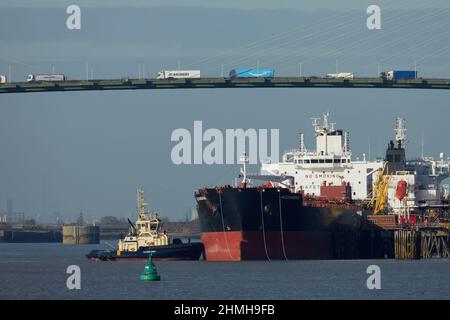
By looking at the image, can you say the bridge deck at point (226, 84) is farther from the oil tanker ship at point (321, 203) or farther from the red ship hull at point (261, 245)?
the red ship hull at point (261, 245)

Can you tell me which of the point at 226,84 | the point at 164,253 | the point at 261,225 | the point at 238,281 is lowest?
the point at 164,253

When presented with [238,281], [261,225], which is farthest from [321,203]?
[238,281]

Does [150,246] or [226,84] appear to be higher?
[226,84]

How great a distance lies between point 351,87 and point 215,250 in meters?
25.6

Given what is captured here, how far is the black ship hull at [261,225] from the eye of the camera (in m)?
58.0

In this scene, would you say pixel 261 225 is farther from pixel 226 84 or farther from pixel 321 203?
pixel 226 84

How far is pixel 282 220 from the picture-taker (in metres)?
58.8

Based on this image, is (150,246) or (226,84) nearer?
(150,246)

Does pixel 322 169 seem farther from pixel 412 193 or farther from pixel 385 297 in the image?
pixel 385 297

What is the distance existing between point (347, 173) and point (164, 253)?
46.7 ft

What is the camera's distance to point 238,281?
44375 millimetres

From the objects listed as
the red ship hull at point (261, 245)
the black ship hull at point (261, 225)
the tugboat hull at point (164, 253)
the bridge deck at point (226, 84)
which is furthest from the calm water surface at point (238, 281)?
the bridge deck at point (226, 84)

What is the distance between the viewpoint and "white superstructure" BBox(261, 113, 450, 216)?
231 feet

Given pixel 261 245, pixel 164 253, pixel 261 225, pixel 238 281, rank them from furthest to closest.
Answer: pixel 164 253
pixel 261 245
pixel 261 225
pixel 238 281
